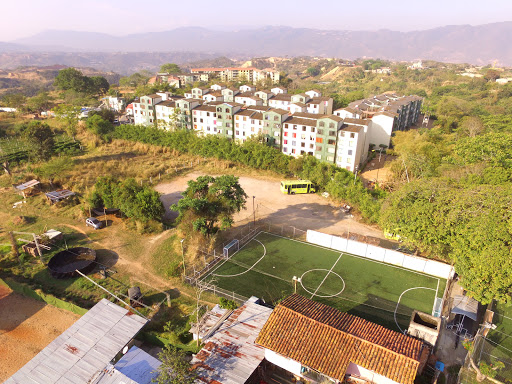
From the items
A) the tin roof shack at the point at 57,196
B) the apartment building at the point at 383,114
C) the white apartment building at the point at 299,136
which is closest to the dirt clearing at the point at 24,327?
the tin roof shack at the point at 57,196

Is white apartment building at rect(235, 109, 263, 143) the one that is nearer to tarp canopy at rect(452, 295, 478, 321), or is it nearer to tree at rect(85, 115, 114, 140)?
tree at rect(85, 115, 114, 140)

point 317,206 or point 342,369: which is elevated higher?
point 342,369

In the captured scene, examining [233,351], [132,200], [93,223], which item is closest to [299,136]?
[132,200]

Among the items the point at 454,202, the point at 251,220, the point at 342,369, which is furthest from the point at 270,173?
the point at 342,369

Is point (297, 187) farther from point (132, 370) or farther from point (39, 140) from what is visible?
point (39, 140)

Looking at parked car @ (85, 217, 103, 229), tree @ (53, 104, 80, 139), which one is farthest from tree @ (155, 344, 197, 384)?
tree @ (53, 104, 80, 139)

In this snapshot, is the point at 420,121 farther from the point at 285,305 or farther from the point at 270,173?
the point at 285,305

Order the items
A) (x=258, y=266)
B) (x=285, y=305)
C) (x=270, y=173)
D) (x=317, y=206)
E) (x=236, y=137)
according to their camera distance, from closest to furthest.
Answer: (x=285, y=305) < (x=258, y=266) < (x=317, y=206) < (x=270, y=173) < (x=236, y=137)
